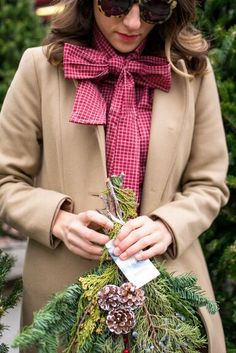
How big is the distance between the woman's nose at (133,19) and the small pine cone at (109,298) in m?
0.83

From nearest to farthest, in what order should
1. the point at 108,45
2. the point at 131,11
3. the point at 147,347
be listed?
the point at 147,347, the point at 131,11, the point at 108,45

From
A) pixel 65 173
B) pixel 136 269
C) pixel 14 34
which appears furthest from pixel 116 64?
pixel 14 34

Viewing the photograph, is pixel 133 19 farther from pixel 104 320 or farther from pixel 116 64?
pixel 104 320

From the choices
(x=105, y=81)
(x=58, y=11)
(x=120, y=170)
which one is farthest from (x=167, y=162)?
(x=58, y=11)

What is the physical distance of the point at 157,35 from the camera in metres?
2.44

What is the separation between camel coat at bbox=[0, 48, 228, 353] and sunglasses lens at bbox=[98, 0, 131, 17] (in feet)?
0.88

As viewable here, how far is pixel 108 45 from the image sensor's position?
90.7 inches

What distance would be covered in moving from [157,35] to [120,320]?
107cm

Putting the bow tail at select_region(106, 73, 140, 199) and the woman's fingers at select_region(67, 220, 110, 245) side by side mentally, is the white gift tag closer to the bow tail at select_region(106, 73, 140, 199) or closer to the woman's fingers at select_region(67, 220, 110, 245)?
the woman's fingers at select_region(67, 220, 110, 245)

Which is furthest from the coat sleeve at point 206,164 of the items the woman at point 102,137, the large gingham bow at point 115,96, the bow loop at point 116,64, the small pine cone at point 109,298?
the small pine cone at point 109,298

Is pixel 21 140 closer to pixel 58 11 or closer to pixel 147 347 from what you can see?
pixel 58 11

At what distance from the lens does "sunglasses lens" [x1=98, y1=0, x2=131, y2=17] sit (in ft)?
6.95

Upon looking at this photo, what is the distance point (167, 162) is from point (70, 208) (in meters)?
0.35

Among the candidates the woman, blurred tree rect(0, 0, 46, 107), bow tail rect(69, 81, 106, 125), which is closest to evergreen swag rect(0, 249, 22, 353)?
the woman
